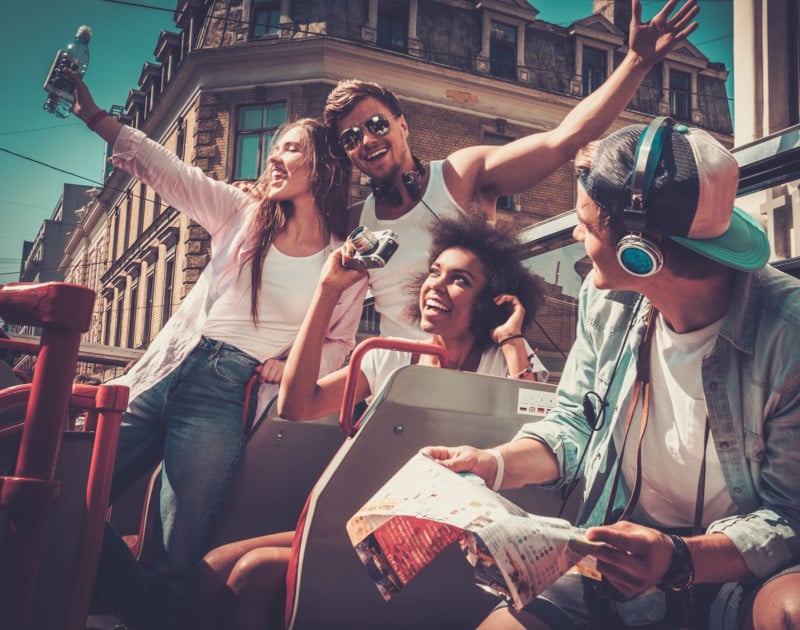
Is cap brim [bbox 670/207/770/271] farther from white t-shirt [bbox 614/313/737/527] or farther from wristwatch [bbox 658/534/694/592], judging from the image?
wristwatch [bbox 658/534/694/592]

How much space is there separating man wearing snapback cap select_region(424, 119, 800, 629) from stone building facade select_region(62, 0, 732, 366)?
1428 centimetres

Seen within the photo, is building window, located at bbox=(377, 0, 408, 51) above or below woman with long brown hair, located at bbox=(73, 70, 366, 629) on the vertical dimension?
above

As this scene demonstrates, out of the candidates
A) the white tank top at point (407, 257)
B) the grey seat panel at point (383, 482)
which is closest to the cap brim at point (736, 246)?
the grey seat panel at point (383, 482)

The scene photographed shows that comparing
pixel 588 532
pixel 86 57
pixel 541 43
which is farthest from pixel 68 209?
pixel 588 532

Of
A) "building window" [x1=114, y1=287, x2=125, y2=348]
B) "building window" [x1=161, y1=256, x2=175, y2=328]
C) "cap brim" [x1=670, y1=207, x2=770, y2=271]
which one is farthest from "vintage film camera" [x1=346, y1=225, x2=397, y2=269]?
"building window" [x1=114, y1=287, x2=125, y2=348]

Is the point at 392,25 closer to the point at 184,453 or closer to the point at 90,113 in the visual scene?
the point at 90,113

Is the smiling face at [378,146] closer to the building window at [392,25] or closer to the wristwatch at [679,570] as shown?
the wristwatch at [679,570]

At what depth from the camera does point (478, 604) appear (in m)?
2.00

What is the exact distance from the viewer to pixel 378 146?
269 centimetres

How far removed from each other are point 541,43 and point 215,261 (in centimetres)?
1940

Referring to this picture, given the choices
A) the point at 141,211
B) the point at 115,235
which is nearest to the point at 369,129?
the point at 141,211

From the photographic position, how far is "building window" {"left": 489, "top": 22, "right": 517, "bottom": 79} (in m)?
19.4

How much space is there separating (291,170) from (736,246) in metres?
1.68

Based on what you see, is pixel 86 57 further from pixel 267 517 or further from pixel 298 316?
pixel 267 517
